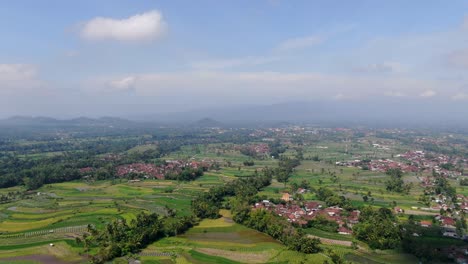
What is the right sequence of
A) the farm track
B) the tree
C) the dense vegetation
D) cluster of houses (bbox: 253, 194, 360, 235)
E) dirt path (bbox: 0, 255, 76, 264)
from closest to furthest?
dirt path (bbox: 0, 255, 76, 264) < the dense vegetation < the tree < the farm track < cluster of houses (bbox: 253, 194, 360, 235)

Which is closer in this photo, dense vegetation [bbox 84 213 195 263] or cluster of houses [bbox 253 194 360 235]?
dense vegetation [bbox 84 213 195 263]

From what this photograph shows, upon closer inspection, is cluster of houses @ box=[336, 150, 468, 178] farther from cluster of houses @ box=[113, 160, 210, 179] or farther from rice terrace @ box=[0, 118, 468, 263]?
cluster of houses @ box=[113, 160, 210, 179]

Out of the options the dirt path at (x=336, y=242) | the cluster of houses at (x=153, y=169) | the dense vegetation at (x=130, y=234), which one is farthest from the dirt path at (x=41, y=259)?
the cluster of houses at (x=153, y=169)

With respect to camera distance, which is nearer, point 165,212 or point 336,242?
point 336,242

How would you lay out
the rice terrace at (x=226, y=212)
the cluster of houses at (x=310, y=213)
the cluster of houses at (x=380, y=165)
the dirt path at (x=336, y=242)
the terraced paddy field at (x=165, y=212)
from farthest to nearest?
the cluster of houses at (x=380, y=165), the cluster of houses at (x=310, y=213), the dirt path at (x=336, y=242), the rice terrace at (x=226, y=212), the terraced paddy field at (x=165, y=212)

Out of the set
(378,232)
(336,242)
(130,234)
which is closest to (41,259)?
(130,234)

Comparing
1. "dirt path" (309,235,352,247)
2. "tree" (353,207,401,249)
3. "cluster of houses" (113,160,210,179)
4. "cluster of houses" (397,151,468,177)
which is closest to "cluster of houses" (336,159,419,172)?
"cluster of houses" (397,151,468,177)

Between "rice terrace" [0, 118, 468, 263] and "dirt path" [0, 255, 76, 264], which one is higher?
"rice terrace" [0, 118, 468, 263]

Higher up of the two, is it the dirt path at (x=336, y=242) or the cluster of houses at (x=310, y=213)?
the cluster of houses at (x=310, y=213)

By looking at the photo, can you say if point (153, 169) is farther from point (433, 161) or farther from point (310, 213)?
point (433, 161)

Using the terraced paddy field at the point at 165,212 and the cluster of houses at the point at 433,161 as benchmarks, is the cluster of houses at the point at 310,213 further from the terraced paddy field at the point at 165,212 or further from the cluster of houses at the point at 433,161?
the cluster of houses at the point at 433,161
